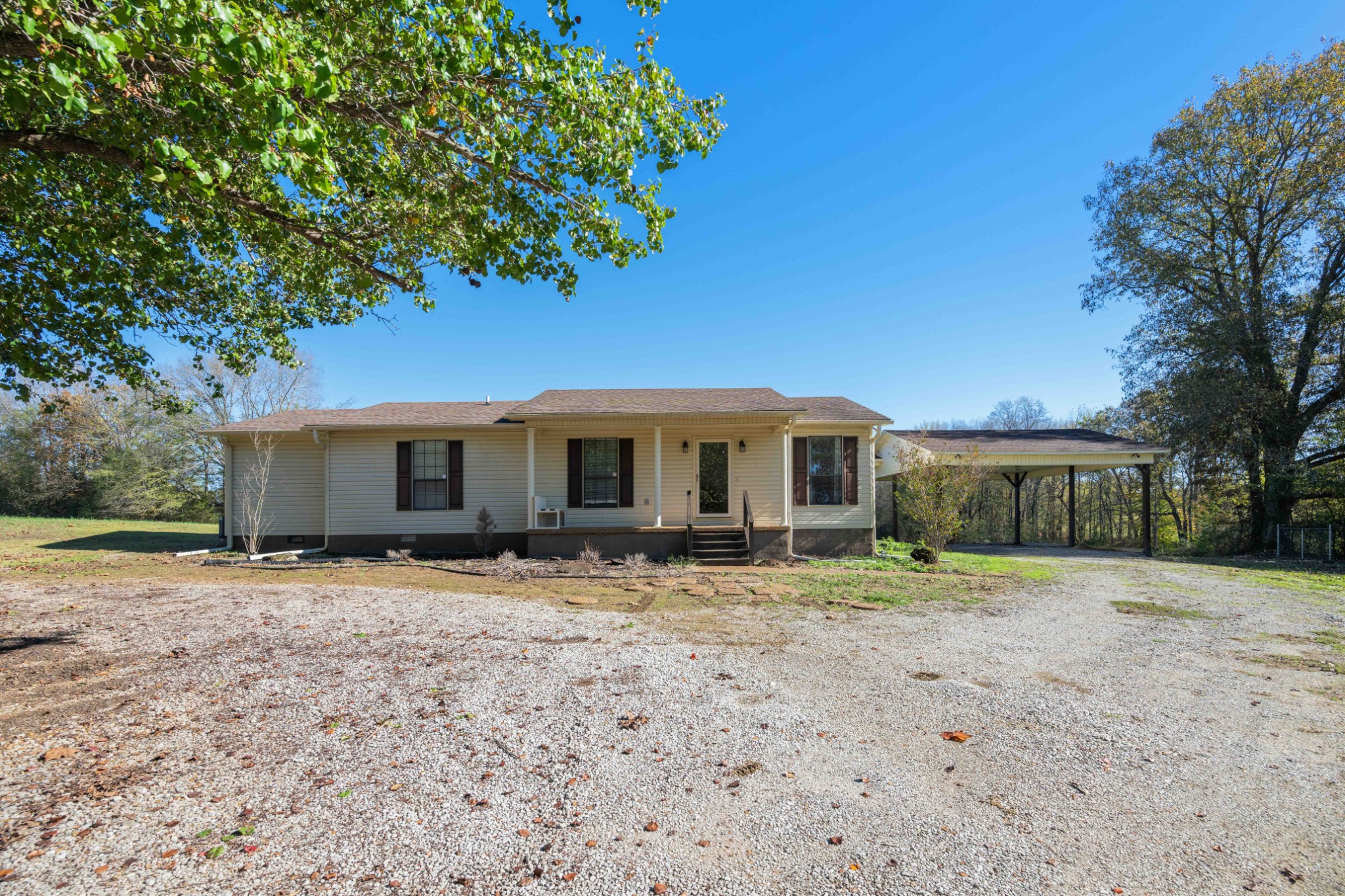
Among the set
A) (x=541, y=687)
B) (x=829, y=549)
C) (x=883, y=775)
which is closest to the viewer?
(x=883, y=775)

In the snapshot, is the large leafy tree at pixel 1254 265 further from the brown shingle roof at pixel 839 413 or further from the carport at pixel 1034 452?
the brown shingle roof at pixel 839 413

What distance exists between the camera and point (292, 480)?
13.4 meters

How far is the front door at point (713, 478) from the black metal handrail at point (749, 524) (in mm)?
544

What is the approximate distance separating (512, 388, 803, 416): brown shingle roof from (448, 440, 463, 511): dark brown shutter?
71.8 inches

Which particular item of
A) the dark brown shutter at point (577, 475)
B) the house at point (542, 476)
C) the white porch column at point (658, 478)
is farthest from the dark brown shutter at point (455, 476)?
the white porch column at point (658, 478)

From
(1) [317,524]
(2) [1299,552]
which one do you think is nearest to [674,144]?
(1) [317,524]

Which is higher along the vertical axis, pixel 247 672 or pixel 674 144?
pixel 674 144

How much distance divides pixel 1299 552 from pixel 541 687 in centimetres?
2025

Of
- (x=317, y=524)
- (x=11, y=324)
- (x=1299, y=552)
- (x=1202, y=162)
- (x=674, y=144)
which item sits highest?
(x=1202, y=162)

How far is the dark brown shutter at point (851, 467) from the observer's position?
43.9ft

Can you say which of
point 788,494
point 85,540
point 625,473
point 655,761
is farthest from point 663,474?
point 85,540

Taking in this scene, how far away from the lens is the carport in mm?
14734

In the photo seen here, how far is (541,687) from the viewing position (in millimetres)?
4328

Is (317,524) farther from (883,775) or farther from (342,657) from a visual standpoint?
(883,775)
